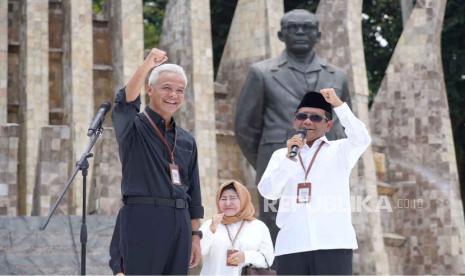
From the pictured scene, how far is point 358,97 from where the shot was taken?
57.1ft

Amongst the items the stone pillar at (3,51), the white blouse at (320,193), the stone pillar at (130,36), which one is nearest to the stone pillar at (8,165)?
the stone pillar at (3,51)

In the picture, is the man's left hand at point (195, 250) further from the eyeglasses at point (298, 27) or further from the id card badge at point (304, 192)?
the eyeglasses at point (298, 27)

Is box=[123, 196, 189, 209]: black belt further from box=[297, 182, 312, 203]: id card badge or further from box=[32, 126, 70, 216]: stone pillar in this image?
box=[32, 126, 70, 216]: stone pillar

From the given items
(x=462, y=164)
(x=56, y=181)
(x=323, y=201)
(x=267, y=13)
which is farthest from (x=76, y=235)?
(x=462, y=164)

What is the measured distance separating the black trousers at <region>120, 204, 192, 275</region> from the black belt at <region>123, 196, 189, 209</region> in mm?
23

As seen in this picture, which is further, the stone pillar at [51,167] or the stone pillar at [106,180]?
the stone pillar at [51,167]

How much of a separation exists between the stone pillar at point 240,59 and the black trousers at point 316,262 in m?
10.3

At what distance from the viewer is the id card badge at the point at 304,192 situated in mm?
6986

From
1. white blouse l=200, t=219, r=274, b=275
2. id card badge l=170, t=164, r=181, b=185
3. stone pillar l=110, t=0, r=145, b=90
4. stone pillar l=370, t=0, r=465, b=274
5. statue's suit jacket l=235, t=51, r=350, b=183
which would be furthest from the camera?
stone pillar l=370, t=0, r=465, b=274

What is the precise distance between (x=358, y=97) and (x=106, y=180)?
5.32 m

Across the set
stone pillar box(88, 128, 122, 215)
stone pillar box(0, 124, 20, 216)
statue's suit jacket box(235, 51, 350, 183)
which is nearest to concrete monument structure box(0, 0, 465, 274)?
stone pillar box(0, 124, 20, 216)

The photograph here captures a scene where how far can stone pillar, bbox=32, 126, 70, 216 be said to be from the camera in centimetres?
1378

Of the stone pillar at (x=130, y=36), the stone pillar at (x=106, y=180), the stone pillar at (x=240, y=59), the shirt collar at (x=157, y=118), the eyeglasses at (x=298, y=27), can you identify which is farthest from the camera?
the stone pillar at (x=240, y=59)

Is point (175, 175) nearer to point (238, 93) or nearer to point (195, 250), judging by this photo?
point (195, 250)
